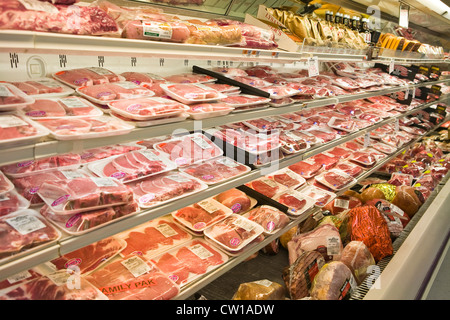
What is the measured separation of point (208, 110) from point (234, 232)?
2.60 feet

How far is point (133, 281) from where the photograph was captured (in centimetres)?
167

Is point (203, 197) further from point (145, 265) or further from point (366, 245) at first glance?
point (366, 245)

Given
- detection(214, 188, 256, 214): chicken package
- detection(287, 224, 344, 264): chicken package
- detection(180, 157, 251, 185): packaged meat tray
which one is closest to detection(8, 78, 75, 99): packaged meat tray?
detection(180, 157, 251, 185): packaged meat tray

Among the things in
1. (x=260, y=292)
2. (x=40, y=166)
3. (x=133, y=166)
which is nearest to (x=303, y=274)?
(x=260, y=292)

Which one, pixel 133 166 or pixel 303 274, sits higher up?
pixel 133 166

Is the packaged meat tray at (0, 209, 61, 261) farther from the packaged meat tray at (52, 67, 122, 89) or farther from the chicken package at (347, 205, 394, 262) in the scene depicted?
the chicken package at (347, 205, 394, 262)

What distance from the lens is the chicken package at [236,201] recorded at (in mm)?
2395

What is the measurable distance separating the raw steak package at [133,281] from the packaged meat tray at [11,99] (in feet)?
2.87

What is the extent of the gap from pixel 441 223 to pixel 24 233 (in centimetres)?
257

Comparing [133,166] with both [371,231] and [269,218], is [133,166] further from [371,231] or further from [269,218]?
[371,231]

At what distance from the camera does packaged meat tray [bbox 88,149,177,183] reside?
1.74 meters

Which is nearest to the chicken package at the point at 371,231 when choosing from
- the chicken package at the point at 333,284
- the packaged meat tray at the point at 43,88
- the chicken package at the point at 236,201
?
the chicken package at the point at 333,284

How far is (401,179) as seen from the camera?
3598mm

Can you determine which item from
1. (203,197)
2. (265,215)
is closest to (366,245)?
(265,215)
